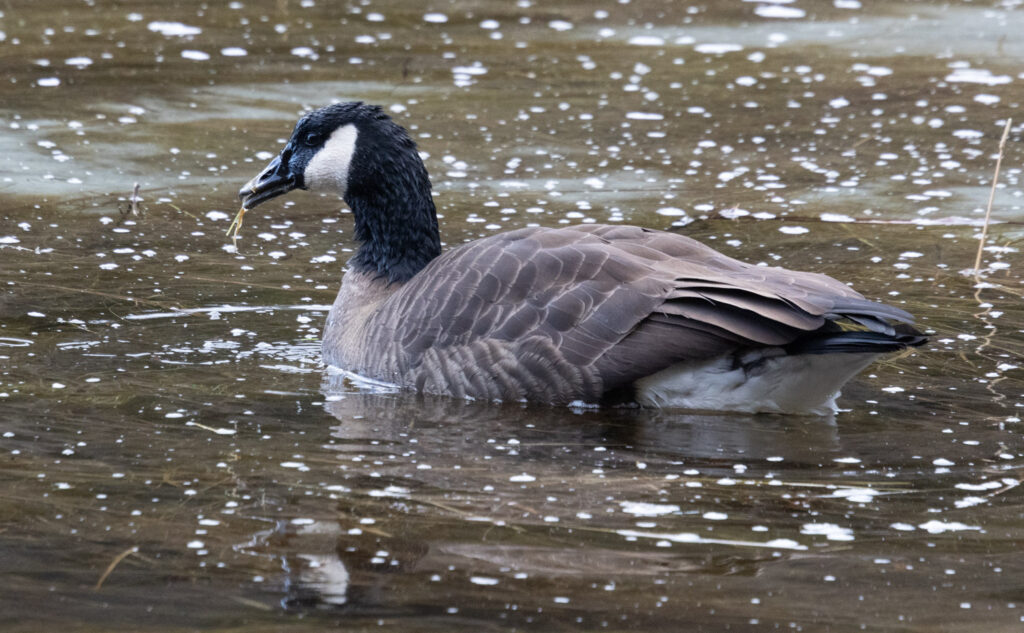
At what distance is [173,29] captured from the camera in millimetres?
15398

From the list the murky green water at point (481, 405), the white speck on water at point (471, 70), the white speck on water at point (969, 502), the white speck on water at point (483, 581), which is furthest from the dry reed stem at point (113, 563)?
the white speck on water at point (471, 70)

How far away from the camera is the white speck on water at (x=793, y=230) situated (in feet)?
32.3

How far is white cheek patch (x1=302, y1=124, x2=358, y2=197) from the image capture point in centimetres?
779

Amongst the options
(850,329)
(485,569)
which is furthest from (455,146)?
(485,569)

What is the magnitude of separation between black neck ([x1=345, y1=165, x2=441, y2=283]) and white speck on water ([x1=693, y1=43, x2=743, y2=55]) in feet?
25.0

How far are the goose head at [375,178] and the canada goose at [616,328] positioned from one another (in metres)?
0.37

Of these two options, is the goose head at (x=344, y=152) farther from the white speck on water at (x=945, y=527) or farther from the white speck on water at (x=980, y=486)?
the white speck on water at (x=945, y=527)

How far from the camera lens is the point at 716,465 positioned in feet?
19.5

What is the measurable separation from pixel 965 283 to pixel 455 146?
4618mm

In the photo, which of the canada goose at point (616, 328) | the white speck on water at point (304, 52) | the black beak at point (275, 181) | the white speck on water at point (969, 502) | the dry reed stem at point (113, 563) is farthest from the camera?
the white speck on water at point (304, 52)

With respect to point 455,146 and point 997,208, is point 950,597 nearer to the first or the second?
point 997,208

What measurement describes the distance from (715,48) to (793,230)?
5.43m

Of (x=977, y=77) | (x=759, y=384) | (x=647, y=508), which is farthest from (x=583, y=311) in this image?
(x=977, y=77)

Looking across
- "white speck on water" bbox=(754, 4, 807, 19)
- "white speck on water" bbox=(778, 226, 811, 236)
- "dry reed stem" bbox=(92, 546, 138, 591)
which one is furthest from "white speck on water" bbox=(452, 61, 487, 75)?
"dry reed stem" bbox=(92, 546, 138, 591)
